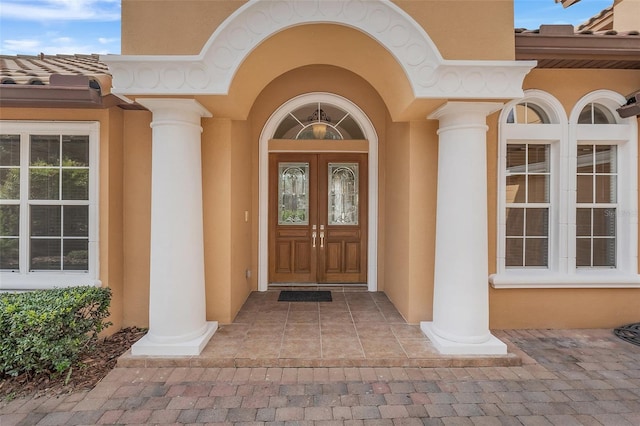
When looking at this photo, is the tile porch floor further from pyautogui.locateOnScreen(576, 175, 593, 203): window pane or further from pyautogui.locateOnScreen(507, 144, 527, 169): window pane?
pyautogui.locateOnScreen(576, 175, 593, 203): window pane

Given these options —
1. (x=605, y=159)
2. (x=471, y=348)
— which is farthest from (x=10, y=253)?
(x=605, y=159)

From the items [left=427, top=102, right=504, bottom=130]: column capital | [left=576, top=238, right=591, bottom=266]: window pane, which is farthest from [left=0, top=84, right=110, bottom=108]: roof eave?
[left=576, top=238, right=591, bottom=266]: window pane

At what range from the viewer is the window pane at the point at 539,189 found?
5438mm

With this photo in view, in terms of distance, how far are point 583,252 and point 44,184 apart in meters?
8.35

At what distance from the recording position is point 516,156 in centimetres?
543

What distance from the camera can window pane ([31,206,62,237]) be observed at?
5.04 metres

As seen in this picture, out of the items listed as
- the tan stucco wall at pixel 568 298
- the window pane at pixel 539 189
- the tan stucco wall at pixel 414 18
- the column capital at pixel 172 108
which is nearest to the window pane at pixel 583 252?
the tan stucco wall at pixel 568 298

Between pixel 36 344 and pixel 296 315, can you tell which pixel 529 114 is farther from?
pixel 36 344

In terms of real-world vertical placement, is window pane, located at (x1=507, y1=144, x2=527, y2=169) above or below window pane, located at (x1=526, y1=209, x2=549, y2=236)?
above

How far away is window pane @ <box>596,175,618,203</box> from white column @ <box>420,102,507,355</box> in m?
2.60

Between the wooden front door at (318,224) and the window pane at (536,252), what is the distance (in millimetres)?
2934

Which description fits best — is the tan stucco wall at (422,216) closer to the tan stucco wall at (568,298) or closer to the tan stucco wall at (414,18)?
the tan stucco wall at (568,298)

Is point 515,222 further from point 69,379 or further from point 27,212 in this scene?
point 27,212

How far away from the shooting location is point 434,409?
3.36 meters
